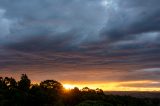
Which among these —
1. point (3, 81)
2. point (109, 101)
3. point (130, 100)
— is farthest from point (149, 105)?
point (3, 81)

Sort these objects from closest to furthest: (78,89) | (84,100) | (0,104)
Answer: (0,104)
(84,100)
(78,89)

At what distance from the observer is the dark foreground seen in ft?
365

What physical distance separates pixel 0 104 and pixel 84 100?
77.2 ft

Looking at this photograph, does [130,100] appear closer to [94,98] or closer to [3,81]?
[94,98]

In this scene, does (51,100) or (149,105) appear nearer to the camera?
(51,100)

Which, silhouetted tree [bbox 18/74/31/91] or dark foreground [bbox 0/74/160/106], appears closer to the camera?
dark foreground [bbox 0/74/160/106]

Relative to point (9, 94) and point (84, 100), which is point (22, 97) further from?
point (84, 100)

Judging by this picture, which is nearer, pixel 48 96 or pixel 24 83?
pixel 48 96

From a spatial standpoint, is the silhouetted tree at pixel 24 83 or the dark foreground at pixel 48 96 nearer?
the dark foreground at pixel 48 96

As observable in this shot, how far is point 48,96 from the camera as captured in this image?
112 m

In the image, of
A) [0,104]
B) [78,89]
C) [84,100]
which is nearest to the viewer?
[0,104]

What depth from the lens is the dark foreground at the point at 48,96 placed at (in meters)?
111

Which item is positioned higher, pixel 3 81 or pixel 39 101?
pixel 3 81

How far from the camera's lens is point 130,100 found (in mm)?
133125
